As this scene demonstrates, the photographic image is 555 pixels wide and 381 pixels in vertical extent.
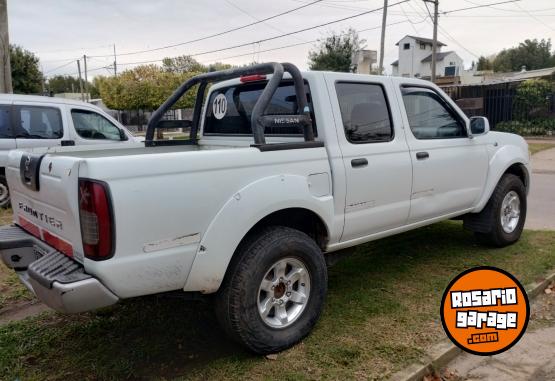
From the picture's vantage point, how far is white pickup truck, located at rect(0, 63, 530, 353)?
2.50 meters

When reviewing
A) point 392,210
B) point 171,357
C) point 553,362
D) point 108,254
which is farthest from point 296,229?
point 553,362

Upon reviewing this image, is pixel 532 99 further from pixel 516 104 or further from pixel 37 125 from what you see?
pixel 37 125

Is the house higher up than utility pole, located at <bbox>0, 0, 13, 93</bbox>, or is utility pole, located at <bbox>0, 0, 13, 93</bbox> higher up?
the house

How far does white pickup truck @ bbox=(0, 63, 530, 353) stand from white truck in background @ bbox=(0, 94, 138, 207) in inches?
183

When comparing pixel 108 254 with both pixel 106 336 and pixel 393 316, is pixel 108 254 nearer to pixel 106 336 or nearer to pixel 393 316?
pixel 106 336

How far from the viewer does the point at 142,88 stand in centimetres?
3588

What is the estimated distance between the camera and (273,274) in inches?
125

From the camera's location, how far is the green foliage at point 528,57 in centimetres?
7131

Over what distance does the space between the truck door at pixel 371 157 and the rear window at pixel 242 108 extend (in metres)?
0.33

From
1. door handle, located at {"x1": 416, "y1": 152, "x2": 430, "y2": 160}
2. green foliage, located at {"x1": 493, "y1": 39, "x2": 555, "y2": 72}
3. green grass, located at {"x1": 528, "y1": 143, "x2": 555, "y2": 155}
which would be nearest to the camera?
door handle, located at {"x1": 416, "y1": 152, "x2": 430, "y2": 160}

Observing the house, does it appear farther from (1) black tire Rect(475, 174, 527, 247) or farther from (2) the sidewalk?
(2) the sidewalk

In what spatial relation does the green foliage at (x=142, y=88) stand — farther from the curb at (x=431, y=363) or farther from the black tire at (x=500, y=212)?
the curb at (x=431, y=363)

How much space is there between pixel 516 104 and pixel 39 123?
18785 mm

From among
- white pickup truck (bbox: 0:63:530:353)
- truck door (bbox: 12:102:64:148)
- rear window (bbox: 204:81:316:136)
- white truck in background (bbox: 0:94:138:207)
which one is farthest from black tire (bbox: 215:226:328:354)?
truck door (bbox: 12:102:64:148)
